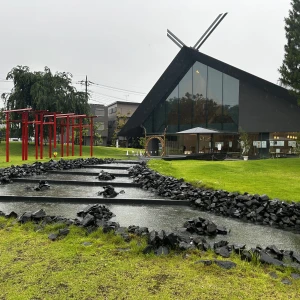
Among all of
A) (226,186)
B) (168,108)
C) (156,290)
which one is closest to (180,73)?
(168,108)

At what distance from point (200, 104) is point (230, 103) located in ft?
8.52

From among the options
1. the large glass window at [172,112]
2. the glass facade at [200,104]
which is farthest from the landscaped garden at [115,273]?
the large glass window at [172,112]

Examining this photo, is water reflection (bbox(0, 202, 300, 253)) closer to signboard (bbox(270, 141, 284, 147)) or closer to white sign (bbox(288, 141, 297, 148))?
signboard (bbox(270, 141, 284, 147))

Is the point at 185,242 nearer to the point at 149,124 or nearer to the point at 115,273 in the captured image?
the point at 115,273

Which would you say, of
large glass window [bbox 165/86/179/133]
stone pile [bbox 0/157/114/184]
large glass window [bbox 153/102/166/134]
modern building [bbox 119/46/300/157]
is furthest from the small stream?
large glass window [bbox 153/102/166/134]

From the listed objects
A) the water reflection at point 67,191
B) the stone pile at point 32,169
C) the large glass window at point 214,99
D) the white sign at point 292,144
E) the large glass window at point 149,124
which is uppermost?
the large glass window at point 214,99

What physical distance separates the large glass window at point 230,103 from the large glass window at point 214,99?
1.33 ft

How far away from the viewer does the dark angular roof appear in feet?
71.0

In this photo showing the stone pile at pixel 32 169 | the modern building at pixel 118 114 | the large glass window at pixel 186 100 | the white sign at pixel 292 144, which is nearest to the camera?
the stone pile at pixel 32 169

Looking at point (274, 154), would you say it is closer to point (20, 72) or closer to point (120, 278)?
point (120, 278)

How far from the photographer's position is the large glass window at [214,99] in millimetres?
23625

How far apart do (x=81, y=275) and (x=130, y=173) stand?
8.62 metres

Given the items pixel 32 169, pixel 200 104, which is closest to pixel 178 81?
pixel 200 104

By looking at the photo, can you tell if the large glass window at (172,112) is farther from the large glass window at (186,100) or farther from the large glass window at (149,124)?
the large glass window at (149,124)
